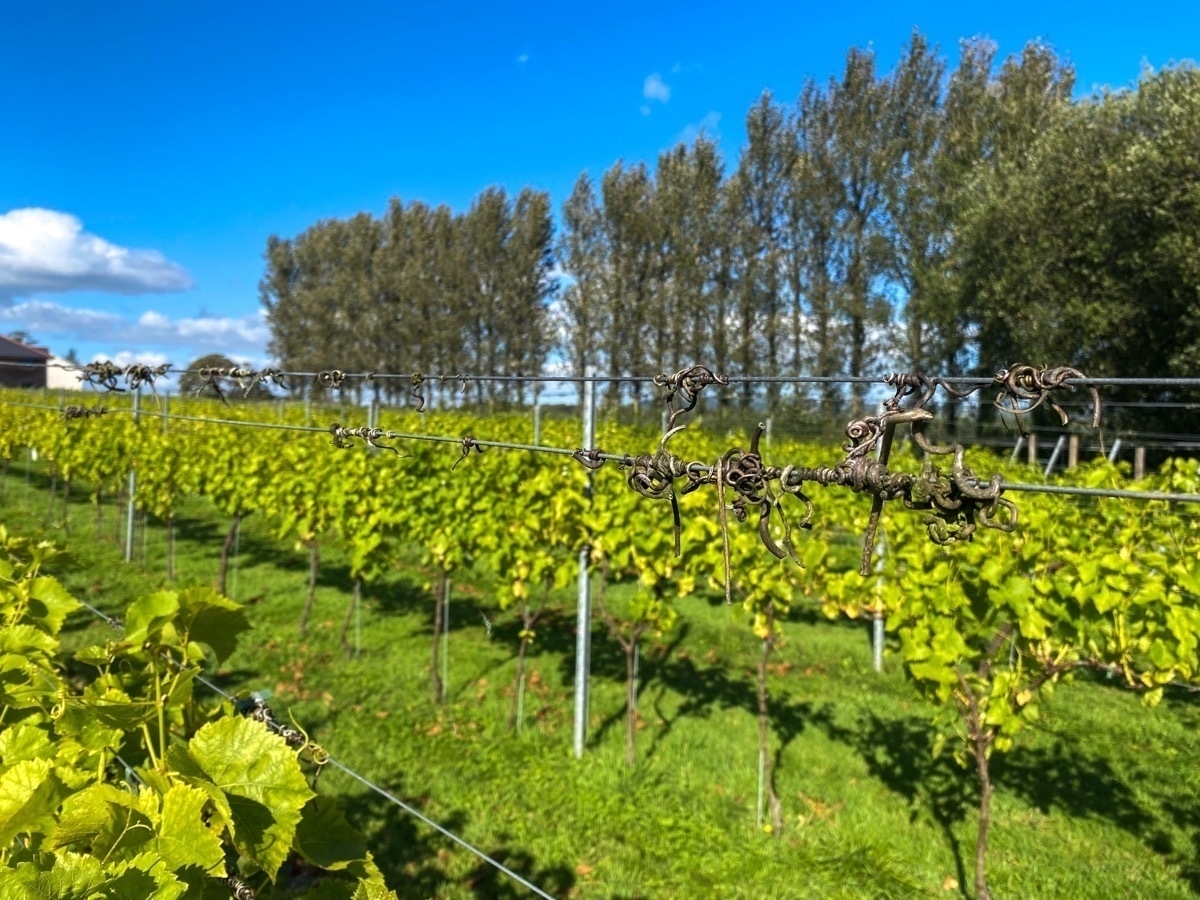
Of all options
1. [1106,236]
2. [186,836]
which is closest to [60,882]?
[186,836]

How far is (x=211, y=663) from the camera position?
6930mm

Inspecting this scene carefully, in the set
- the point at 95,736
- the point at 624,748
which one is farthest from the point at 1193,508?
the point at 95,736

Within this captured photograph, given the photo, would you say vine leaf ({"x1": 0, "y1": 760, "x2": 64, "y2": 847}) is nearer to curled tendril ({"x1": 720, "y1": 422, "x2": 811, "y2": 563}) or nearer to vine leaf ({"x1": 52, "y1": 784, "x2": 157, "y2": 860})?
vine leaf ({"x1": 52, "y1": 784, "x2": 157, "y2": 860})

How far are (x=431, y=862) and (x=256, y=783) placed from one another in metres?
3.02

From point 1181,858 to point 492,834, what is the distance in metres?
3.69

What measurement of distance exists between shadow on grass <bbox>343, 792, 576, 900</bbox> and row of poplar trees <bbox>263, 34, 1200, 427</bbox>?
7778 millimetres

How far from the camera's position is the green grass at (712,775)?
395 cm

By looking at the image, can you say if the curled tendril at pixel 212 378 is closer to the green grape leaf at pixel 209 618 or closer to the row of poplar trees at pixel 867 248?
the green grape leaf at pixel 209 618

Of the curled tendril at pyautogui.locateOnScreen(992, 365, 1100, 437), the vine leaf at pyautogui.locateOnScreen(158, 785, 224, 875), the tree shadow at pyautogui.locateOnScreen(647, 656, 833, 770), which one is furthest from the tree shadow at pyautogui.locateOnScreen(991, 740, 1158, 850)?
the vine leaf at pyautogui.locateOnScreen(158, 785, 224, 875)

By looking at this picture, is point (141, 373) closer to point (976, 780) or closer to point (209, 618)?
point (209, 618)

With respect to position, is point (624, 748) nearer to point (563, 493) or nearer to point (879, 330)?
point (563, 493)

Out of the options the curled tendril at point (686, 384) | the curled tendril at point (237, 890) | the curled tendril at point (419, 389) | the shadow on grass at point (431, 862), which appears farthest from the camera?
the shadow on grass at point (431, 862)

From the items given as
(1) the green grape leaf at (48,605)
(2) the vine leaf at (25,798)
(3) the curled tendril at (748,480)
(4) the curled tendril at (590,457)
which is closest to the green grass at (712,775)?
(1) the green grape leaf at (48,605)

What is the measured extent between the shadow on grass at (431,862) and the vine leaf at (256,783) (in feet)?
8.34
